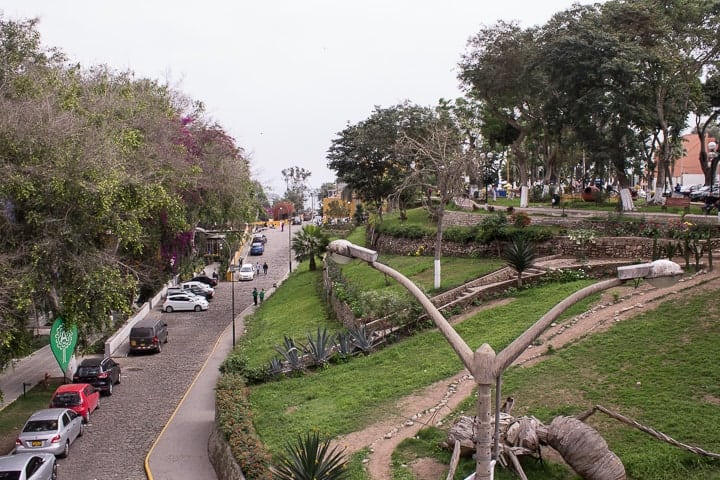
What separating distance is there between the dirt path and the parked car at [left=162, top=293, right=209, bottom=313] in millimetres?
24452

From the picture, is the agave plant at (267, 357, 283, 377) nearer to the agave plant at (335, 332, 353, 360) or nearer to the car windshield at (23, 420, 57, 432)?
the agave plant at (335, 332, 353, 360)

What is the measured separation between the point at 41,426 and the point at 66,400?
256cm

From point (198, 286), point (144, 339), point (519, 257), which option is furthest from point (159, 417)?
point (198, 286)

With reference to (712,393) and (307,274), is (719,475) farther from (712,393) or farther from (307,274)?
(307,274)

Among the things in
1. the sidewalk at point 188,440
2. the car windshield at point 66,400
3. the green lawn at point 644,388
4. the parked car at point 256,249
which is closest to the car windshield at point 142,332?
the sidewalk at point 188,440

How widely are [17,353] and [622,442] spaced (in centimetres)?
1534

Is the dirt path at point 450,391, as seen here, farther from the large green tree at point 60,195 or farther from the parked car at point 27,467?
the large green tree at point 60,195

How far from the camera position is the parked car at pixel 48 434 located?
670 inches

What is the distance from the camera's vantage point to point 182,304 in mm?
38688

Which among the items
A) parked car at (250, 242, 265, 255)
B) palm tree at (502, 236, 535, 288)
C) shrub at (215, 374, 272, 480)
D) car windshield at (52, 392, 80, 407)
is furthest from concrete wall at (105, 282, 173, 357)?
parked car at (250, 242, 265, 255)

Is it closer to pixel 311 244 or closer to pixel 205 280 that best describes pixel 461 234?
pixel 311 244

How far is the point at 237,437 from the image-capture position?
49.2 ft

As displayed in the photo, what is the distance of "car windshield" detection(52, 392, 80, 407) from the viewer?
1989 cm

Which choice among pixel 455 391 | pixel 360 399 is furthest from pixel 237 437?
pixel 455 391
